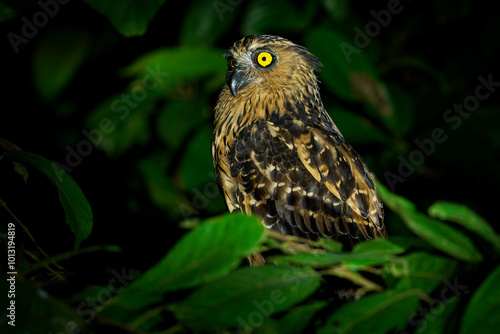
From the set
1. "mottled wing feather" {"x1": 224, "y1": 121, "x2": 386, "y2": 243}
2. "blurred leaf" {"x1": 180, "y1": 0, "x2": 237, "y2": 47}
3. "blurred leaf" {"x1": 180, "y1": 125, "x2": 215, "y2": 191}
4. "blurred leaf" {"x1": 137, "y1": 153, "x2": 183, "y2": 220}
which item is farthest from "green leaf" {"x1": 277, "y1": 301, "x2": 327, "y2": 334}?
"blurred leaf" {"x1": 137, "y1": 153, "x2": 183, "y2": 220}

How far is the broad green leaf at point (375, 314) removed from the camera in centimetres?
82

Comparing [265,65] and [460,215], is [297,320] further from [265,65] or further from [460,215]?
[265,65]

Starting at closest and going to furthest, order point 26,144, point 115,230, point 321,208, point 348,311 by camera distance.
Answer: point 348,311 → point 321,208 → point 115,230 → point 26,144

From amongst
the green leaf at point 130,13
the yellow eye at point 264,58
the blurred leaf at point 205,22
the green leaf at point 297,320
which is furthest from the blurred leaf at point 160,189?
the green leaf at point 297,320

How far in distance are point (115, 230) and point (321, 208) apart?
7.99ft

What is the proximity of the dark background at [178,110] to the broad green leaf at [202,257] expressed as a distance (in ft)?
6.64

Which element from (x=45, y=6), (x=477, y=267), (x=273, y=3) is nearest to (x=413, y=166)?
(x=273, y=3)

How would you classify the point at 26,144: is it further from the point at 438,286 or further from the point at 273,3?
the point at 438,286

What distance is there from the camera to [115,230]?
446 centimetres

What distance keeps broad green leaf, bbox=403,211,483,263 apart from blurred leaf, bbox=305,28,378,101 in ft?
9.65

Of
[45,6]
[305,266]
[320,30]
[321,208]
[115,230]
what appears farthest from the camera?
[115,230]

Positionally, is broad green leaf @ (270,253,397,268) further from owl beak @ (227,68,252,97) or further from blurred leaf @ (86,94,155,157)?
blurred leaf @ (86,94,155,157)

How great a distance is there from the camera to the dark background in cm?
362

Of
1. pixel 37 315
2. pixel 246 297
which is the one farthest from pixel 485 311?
pixel 37 315
